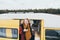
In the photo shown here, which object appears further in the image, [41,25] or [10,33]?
[10,33]

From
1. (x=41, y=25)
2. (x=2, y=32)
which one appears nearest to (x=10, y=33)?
(x=2, y=32)

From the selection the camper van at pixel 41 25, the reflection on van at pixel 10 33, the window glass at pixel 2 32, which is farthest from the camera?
the window glass at pixel 2 32

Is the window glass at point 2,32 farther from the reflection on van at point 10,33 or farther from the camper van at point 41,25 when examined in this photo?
the camper van at point 41,25

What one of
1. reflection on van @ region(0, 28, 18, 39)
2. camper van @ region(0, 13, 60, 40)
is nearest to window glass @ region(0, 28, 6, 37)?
reflection on van @ region(0, 28, 18, 39)

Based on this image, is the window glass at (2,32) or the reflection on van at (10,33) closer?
the reflection on van at (10,33)

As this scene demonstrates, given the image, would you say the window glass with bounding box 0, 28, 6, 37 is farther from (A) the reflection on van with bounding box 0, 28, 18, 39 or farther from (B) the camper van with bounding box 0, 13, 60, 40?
(B) the camper van with bounding box 0, 13, 60, 40

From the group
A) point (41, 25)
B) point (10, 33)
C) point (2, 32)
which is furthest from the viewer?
point (2, 32)

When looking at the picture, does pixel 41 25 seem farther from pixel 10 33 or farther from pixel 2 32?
pixel 2 32

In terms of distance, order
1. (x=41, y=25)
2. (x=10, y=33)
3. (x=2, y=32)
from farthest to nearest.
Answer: (x=2, y=32)
(x=10, y=33)
(x=41, y=25)

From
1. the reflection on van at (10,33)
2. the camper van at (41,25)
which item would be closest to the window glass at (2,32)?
the reflection on van at (10,33)

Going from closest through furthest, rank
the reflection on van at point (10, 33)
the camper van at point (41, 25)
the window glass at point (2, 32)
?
the camper van at point (41, 25) < the reflection on van at point (10, 33) < the window glass at point (2, 32)

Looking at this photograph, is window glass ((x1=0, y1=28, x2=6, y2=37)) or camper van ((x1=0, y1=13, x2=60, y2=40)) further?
window glass ((x1=0, y1=28, x2=6, y2=37))
